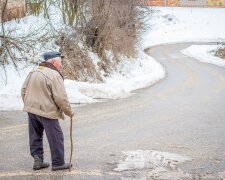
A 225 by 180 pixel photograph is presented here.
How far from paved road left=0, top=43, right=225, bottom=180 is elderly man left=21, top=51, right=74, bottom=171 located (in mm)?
472

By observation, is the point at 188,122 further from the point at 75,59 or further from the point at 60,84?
the point at 75,59

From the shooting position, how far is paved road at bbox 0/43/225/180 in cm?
683

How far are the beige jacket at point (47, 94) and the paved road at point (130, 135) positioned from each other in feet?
3.02

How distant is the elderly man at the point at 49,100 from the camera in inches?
247

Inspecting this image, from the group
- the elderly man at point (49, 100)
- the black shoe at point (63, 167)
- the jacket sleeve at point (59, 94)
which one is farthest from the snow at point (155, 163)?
the jacket sleeve at point (59, 94)

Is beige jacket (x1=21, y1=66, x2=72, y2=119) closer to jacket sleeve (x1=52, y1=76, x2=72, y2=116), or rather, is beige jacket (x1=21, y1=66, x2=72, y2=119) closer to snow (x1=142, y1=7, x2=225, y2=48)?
jacket sleeve (x1=52, y1=76, x2=72, y2=116)

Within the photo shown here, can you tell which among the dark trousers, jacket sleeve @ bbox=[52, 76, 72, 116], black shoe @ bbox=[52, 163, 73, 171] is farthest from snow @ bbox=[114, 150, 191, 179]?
jacket sleeve @ bbox=[52, 76, 72, 116]

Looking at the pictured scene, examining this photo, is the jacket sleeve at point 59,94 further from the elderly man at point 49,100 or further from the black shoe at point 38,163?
the black shoe at point 38,163

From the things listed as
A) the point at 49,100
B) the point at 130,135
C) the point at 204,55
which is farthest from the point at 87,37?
the point at 204,55

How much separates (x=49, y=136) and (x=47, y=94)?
61 centimetres

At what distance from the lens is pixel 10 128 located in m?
9.77

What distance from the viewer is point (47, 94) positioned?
6285 millimetres

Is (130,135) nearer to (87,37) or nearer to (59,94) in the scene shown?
(59,94)

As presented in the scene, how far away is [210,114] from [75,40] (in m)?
9.05
